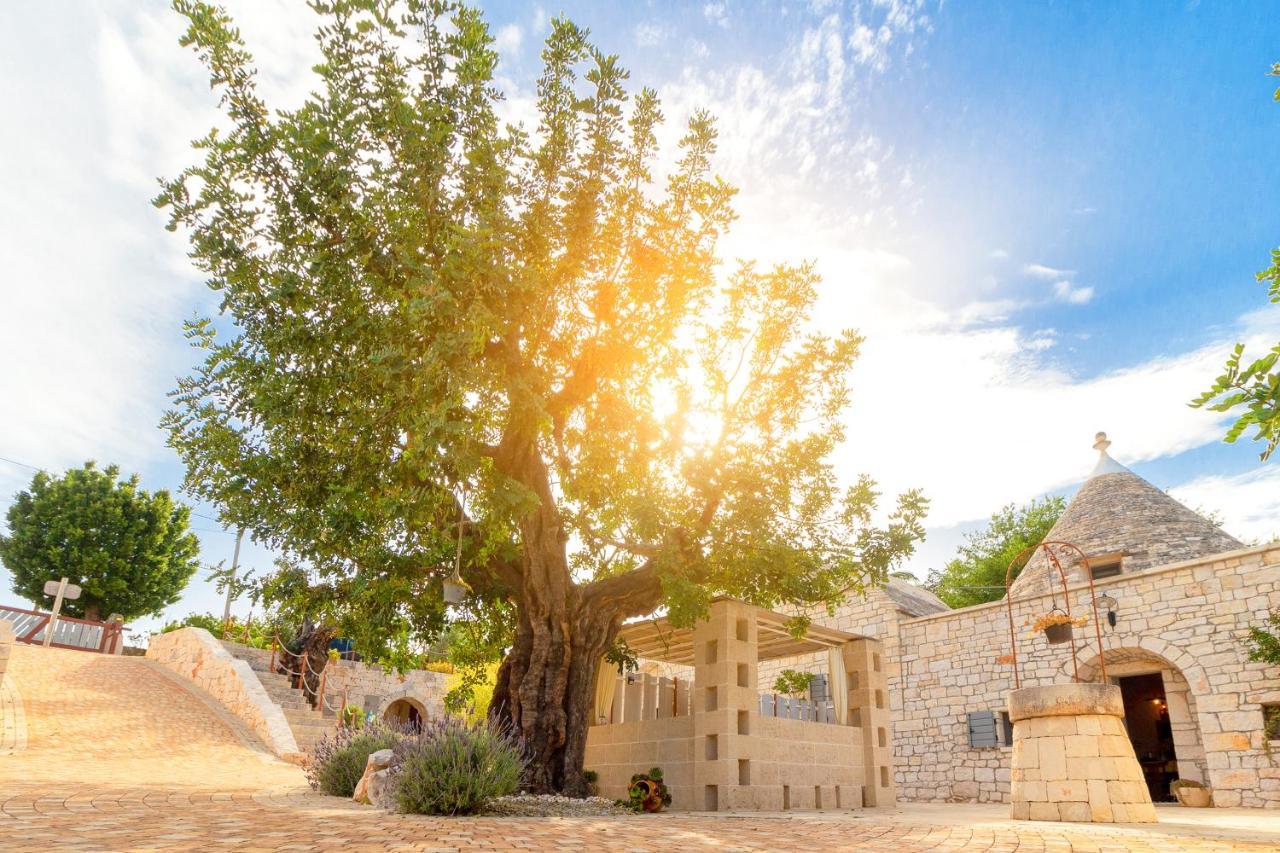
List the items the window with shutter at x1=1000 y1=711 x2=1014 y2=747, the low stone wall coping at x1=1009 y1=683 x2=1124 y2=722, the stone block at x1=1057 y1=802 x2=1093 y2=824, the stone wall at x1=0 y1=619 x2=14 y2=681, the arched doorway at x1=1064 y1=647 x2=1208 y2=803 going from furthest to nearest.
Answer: the window with shutter at x1=1000 y1=711 x2=1014 y2=747 < the arched doorway at x1=1064 y1=647 x2=1208 y2=803 < the stone wall at x1=0 y1=619 x2=14 y2=681 < the low stone wall coping at x1=1009 y1=683 x2=1124 y2=722 < the stone block at x1=1057 y1=802 x2=1093 y2=824

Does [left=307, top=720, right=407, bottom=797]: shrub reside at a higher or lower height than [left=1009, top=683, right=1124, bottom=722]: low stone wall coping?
lower

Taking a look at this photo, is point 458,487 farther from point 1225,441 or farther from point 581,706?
point 1225,441

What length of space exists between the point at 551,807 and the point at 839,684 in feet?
22.1

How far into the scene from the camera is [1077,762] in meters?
8.99

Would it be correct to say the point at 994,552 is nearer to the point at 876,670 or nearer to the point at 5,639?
the point at 876,670

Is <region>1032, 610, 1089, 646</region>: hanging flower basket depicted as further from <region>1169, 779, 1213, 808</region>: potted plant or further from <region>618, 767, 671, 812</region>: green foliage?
<region>1169, 779, 1213, 808</region>: potted plant

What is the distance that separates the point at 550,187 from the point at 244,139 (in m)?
3.62

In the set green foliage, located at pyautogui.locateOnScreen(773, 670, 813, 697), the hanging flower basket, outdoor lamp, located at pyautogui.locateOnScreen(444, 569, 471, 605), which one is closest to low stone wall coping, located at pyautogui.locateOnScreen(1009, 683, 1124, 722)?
the hanging flower basket

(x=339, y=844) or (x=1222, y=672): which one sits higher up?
(x=1222, y=672)

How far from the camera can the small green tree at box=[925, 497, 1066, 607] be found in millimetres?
31656

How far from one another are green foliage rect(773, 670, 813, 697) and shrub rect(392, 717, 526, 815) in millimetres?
13126

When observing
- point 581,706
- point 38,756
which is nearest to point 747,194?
point 581,706

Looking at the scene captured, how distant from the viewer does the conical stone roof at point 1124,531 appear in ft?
58.0

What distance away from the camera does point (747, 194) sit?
11.1 meters
